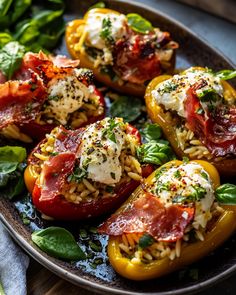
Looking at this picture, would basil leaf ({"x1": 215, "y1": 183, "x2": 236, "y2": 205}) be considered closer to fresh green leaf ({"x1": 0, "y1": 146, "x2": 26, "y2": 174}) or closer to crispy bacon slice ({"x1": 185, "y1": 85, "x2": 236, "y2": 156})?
crispy bacon slice ({"x1": 185, "y1": 85, "x2": 236, "y2": 156})

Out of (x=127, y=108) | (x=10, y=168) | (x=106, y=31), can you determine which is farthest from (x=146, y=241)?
(x=106, y=31)

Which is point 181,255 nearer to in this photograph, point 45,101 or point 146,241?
point 146,241

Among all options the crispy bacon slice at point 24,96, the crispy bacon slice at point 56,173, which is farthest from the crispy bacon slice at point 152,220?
the crispy bacon slice at point 24,96

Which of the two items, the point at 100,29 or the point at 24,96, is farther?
the point at 100,29

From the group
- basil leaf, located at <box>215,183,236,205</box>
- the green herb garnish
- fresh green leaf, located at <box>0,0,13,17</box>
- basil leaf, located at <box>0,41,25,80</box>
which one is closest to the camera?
basil leaf, located at <box>215,183,236,205</box>

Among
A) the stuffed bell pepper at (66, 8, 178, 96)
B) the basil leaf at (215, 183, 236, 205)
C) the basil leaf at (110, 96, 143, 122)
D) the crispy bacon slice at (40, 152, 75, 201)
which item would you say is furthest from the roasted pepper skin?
the stuffed bell pepper at (66, 8, 178, 96)

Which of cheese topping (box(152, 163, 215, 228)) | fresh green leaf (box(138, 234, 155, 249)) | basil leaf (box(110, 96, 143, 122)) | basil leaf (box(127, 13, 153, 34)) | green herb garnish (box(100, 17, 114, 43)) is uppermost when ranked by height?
basil leaf (box(127, 13, 153, 34))

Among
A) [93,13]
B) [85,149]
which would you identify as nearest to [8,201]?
[85,149]
